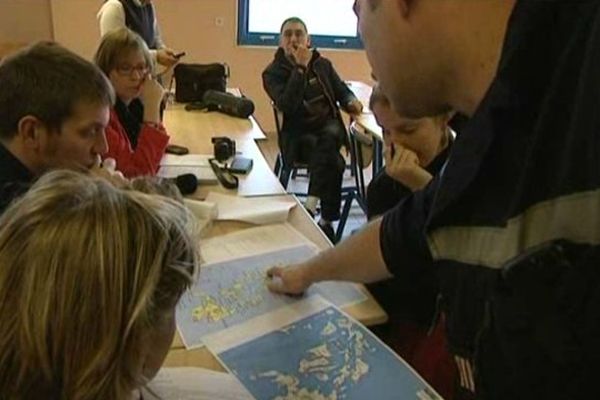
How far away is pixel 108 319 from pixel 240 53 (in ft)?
17.7

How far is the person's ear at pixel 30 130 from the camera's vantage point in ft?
4.42

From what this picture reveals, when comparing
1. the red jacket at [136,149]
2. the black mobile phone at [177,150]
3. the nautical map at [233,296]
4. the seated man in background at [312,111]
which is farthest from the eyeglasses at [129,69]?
the seated man in background at [312,111]

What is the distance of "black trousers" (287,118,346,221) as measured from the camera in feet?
11.5

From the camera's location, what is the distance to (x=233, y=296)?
1.28 m

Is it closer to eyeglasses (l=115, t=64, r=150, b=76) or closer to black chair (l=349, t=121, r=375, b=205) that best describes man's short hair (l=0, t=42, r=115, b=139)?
eyeglasses (l=115, t=64, r=150, b=76)

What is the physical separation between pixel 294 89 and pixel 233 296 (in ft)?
8.46

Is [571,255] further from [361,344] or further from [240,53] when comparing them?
[240,53]

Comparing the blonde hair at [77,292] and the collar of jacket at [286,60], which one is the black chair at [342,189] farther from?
the blonde hair at [77,292]

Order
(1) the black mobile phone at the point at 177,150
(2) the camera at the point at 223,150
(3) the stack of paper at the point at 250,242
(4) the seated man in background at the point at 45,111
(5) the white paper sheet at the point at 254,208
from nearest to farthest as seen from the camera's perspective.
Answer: (4) the seated man in background at the point at 45,111, (3) the stack of paper at the point at 250,242, (5) the white paper sheet at the point at 254,208, (2) the camera at the point at 223,150, (1) the black mobile phone at the point at 177,150

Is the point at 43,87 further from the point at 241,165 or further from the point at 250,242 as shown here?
the point at 241,165

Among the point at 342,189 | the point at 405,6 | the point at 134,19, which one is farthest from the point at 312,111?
the point at 405,6

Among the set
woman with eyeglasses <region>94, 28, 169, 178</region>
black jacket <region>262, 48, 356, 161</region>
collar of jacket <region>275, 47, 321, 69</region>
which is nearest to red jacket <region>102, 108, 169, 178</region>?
woman with eyeglasses <region>94, 28, 169, 178</region>

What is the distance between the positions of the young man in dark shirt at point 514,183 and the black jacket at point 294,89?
114 inches

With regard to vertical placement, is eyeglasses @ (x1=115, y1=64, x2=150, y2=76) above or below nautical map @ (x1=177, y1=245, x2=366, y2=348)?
above
